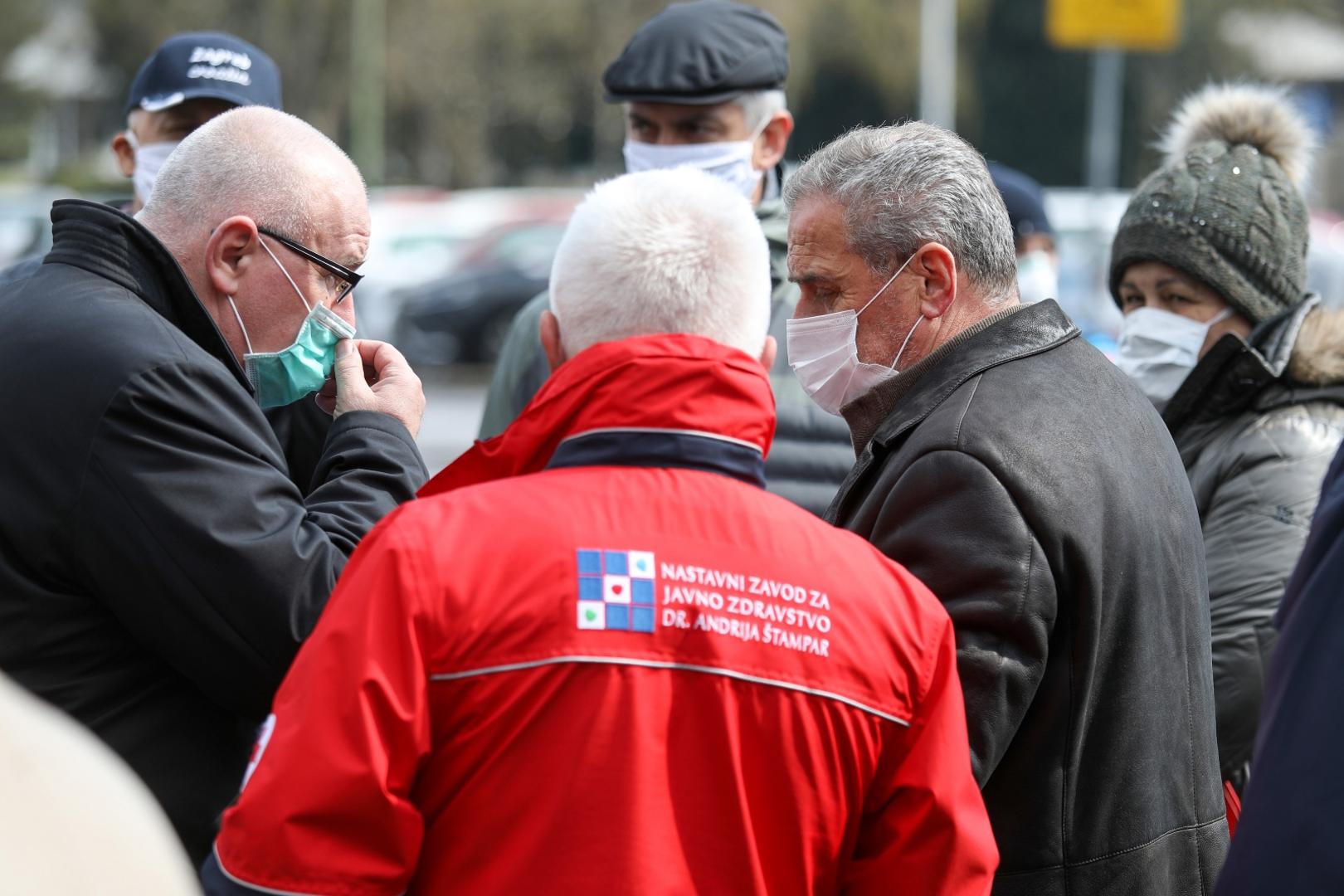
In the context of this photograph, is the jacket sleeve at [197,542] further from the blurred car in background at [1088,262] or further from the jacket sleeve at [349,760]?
the blurred car in background at [1088,262]

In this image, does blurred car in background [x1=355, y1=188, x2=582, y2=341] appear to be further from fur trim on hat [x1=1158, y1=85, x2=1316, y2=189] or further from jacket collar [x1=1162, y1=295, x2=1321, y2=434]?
jacket collar [x1=1162, y1=295, x2=1321, y2=434]

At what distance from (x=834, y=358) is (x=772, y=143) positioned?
1776 mm

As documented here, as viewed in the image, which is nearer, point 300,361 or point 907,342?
point 907,342

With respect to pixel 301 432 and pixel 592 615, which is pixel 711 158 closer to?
pixel 301 432

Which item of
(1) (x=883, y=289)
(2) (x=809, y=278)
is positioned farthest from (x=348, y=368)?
(1) (x=883, y=289)

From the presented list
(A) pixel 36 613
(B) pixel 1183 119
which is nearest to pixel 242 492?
(A) pixel 36 613

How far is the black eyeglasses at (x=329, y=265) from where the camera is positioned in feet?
9.57

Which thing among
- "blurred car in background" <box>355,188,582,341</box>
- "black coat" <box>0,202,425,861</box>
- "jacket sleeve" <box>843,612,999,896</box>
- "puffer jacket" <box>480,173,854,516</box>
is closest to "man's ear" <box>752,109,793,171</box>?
"puffer jacket" <box>480,173,854,516</box>

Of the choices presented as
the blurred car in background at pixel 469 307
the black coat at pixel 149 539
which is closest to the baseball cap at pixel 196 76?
the black coat at pixel 149 539

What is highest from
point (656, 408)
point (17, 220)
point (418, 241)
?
point (656, 408)

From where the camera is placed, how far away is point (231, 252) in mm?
2900

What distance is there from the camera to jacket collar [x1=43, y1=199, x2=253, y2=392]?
8.91 ft

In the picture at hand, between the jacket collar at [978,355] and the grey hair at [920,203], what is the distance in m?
0.11

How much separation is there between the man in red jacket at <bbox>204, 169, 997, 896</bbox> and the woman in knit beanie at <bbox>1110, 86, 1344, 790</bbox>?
1571mm
